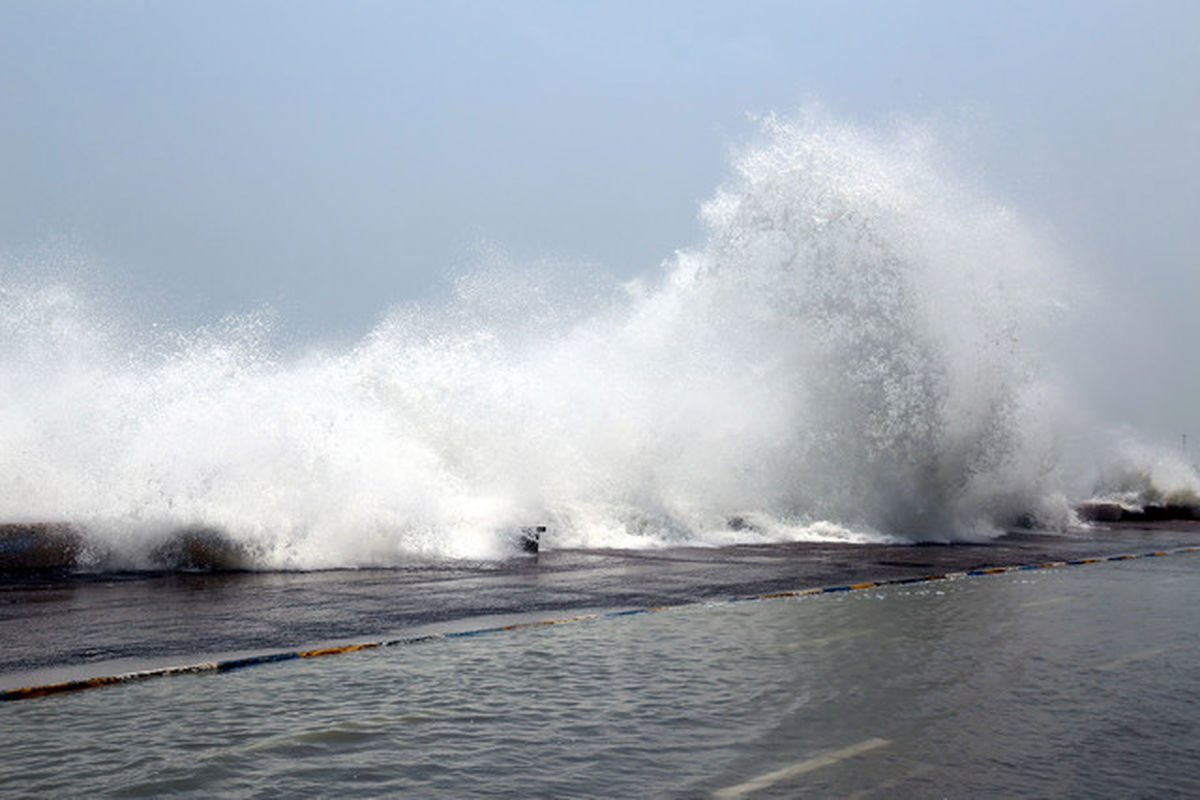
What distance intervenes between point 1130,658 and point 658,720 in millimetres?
4004

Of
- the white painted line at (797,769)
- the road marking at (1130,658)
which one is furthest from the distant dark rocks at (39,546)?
the road marking at (1130,658)

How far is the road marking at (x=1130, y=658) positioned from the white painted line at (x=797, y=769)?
2919 millimetres

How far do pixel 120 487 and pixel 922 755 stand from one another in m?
11.9

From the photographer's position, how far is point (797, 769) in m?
4.43

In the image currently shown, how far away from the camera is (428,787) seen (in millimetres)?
4180

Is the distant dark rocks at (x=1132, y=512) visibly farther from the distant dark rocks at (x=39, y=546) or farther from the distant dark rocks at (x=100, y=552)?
the distant dark rocks at (x=39, y=546)

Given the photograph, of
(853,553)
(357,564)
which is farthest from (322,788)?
(853,553)

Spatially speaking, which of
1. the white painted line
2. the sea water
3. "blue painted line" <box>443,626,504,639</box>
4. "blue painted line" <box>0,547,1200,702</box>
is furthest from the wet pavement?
the white painted line

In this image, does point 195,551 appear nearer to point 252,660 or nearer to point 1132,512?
point 252,660

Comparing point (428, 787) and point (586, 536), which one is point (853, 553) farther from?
point (428, 787)

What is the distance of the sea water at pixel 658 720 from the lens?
14.0 feet

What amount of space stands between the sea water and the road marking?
3cm

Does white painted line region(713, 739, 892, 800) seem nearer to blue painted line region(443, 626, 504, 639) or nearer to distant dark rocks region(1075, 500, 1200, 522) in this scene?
blue painted line region(443, 626, 504, 639)

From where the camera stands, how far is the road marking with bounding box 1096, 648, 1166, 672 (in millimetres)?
7022
